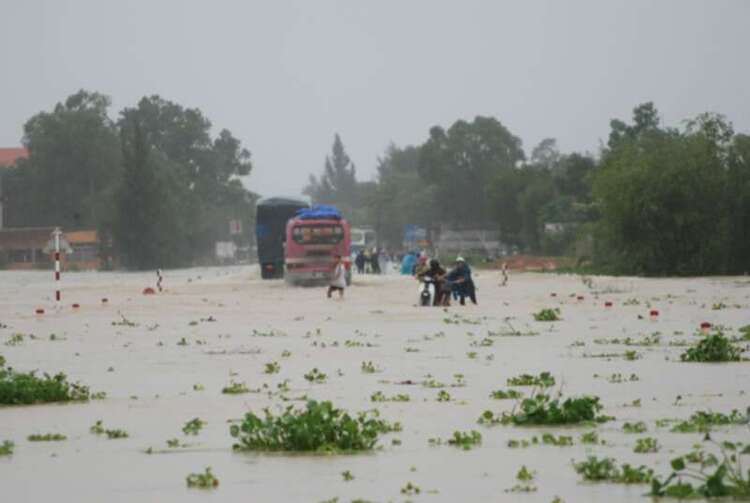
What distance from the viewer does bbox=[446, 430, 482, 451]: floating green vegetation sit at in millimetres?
12166

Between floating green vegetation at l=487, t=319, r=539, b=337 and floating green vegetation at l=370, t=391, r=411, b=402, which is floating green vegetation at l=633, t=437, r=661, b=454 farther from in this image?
floating green vegetation at l=487, t=319, r=539, b=337

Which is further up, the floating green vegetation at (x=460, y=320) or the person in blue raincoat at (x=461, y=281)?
the person in blue raincoat at (x=461, y=281)

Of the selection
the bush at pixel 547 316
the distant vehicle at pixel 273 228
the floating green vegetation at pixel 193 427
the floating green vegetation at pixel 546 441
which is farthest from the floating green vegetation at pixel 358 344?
the distant vehicle at pixel 273 228

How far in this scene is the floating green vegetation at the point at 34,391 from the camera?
15.9 m

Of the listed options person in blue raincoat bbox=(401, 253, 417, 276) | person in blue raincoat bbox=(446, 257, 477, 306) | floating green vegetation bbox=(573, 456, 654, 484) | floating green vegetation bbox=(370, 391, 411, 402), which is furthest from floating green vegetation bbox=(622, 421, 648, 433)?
person in blue raincoat bbox=(401, 253, 417, 276)

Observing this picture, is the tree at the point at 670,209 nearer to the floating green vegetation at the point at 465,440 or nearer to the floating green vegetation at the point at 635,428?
the floating green vegetation at the point at 635,428

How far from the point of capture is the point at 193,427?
13.5 metres

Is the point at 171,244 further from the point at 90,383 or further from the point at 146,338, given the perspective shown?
the point at 90,383

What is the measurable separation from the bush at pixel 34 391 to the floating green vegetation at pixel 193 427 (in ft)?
9.35

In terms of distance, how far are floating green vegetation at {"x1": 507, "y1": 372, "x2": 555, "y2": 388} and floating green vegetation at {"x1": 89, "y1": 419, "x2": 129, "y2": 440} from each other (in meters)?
5.07

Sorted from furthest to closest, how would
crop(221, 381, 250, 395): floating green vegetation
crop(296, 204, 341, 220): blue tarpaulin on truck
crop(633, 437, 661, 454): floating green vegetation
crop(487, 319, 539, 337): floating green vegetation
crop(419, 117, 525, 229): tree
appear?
crop(419, 117, 525, 229): tree < crop(296, 204, 341, 220): blue tarpaulin on truck < crop(487, 319, 539, 337): floating green vegetation < crop(221, 381, 250, 395): floating green vegetation < crop(633, 437, 661, 454): floating green vegetation

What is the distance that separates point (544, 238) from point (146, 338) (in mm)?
88114

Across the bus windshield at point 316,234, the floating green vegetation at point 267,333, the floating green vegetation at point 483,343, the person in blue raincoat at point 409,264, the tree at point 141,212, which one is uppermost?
the tree at point 141,212

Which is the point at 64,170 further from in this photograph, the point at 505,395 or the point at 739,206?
the point at 505,395
